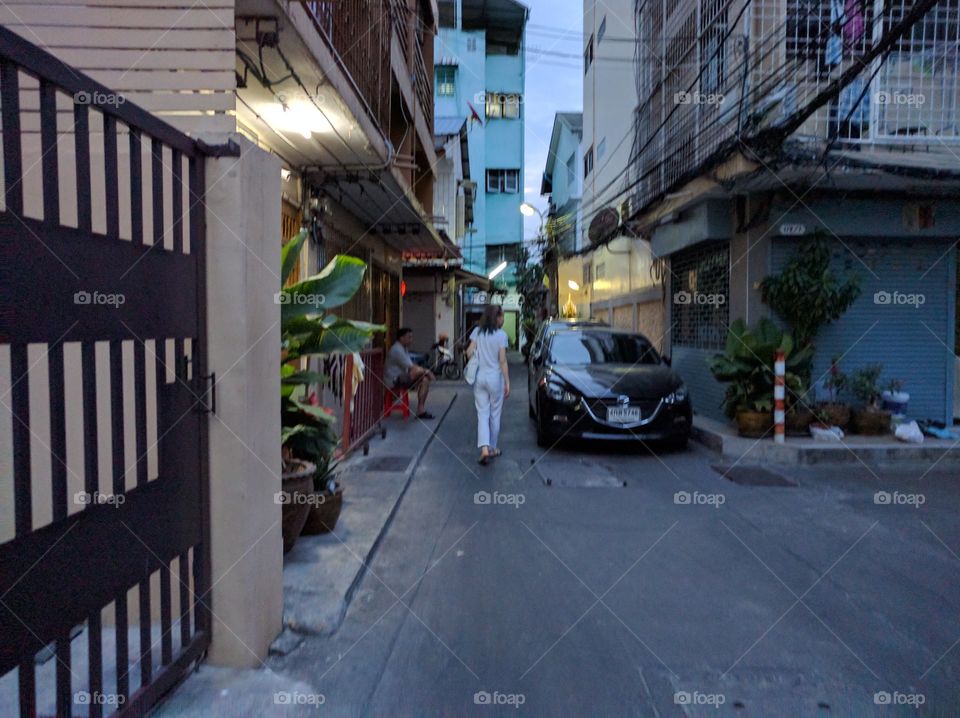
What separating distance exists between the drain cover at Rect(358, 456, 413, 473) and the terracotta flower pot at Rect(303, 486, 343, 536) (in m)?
2.29

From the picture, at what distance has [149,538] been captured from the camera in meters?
2.50

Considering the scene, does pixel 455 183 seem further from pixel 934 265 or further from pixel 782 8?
pixel 934 265

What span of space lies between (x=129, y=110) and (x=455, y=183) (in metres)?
19.4

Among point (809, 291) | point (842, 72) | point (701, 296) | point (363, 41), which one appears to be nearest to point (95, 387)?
point (363, 41)

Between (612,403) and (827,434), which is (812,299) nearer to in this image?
(827,434)

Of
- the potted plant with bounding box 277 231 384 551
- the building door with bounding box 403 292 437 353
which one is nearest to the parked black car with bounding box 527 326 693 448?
the potted plant with bounding box 277 231 384 551

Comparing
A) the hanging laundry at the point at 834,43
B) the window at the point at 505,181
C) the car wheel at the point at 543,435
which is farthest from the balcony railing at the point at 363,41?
the window at the point at 505,181

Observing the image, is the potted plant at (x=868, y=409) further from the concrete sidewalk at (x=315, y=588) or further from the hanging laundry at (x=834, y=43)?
the concrete sidewalk at (x=315, y=588)

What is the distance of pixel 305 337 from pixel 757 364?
6481mm

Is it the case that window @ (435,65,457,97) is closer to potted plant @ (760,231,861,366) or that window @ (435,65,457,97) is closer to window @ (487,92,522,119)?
window @ (487,92,522,119)

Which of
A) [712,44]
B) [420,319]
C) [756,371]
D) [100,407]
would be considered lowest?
[756,371]

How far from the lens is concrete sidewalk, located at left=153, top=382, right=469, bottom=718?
271cm

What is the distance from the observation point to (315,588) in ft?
12.6

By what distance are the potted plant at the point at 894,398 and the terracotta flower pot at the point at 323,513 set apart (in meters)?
7.72
